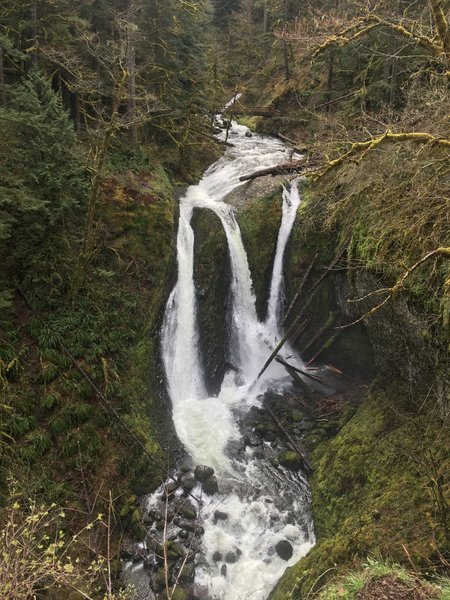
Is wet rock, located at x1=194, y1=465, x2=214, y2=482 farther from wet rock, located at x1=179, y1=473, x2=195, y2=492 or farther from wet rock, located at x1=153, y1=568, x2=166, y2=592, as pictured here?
wet rock, located at x1=153, y1=568, x2=166, y2=592

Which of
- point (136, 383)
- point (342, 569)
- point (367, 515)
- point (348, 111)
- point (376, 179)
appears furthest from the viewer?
point (348, 111)

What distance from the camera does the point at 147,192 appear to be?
526 inches

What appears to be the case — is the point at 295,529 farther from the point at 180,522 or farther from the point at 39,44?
the point at 39,44

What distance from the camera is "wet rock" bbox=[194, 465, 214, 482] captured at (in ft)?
31.6

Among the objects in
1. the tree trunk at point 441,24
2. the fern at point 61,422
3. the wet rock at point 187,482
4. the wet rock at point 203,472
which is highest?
the tree trunk at point 441,24

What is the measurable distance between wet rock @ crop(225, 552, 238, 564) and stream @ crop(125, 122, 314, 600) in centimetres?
2

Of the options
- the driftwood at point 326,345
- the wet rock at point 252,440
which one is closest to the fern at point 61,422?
the wet rock at point 252,440

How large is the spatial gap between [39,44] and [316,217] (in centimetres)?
1067

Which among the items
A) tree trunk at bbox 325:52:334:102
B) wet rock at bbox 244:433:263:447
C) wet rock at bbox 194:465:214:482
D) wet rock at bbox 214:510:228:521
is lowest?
wet rock at bbox 214:510:228:521

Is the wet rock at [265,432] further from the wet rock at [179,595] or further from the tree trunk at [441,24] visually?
the tree trunk at [441,24]

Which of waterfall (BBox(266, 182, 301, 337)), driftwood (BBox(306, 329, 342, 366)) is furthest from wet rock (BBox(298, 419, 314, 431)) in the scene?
waterfall (BBox(266, 182, 301, 337))

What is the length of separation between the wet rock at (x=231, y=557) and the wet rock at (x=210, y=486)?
4.52ft

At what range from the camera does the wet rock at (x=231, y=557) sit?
8148mm

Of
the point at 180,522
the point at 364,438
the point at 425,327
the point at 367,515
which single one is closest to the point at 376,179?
the point at 425,327
